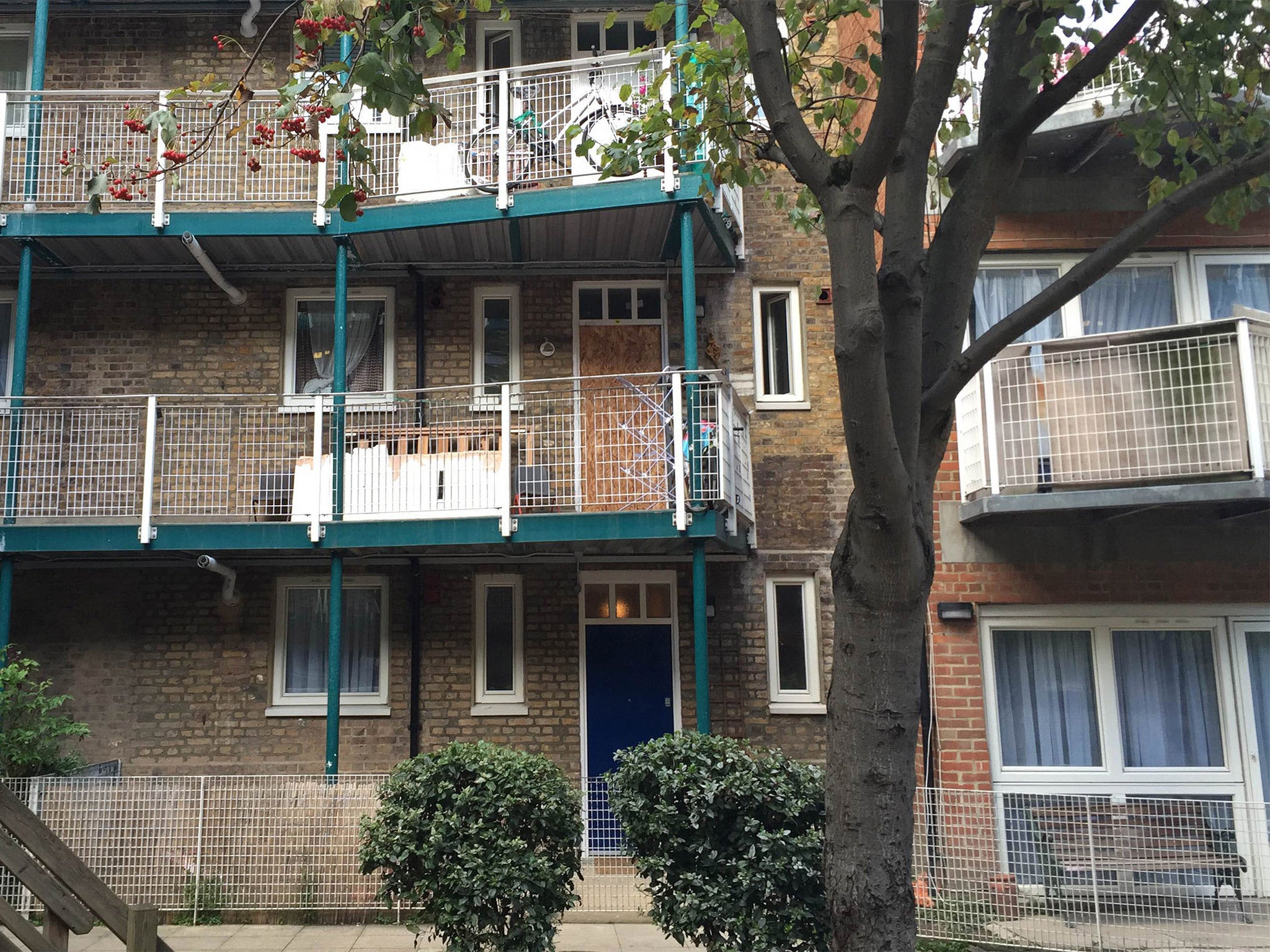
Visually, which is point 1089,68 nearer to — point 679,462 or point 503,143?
point 679,462

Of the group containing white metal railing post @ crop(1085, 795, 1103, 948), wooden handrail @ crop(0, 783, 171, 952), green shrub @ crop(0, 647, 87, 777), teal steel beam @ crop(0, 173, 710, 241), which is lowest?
white metal railing post @ crop(1085, 795, 1103, 948)

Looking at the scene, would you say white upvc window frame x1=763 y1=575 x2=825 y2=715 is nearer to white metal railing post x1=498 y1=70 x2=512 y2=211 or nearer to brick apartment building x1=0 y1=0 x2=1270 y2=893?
brick apartment building x1=0 y1=0 x2=1270 y2=893

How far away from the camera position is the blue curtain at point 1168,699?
943 centimetres

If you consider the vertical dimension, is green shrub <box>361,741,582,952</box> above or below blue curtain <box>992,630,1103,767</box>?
below

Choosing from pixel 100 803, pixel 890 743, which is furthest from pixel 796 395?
pixel 100 803

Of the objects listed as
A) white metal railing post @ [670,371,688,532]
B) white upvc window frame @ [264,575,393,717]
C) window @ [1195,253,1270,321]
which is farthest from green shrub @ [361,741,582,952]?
window @ [1195,253,1270,321]

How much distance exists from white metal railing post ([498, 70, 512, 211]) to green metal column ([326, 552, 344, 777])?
394 cm

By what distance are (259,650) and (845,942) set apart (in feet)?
25.3

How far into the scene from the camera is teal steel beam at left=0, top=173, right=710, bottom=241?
1022cm

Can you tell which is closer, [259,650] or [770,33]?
[770,33]

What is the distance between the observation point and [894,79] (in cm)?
498

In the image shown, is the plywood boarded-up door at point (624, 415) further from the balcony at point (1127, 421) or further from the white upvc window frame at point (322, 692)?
the balcony at point (1127, 421)

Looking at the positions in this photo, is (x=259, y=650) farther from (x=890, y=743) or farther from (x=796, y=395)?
(x=890, y=743)

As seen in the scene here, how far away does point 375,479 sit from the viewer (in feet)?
32.6
